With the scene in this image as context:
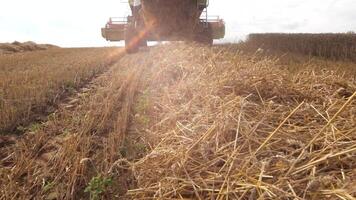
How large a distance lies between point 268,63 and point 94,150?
3.68 m

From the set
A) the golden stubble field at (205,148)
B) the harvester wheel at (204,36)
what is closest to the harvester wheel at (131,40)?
the harvester wheel at (204,36)

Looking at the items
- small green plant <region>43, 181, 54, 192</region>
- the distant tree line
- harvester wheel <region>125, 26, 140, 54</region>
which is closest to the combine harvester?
harvester wheel <region>125, 26, 140, 54</region>

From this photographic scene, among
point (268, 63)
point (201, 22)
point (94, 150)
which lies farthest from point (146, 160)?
point (201, 22)

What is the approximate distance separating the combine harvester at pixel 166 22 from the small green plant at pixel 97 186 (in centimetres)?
935

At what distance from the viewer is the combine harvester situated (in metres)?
12.4

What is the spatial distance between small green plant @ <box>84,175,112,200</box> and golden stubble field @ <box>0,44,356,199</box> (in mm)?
10

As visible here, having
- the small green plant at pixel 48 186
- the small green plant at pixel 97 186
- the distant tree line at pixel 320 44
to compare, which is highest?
the distant tree line at pixel 320 44

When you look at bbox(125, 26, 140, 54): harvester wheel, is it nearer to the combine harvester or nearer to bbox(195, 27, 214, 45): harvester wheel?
the combine harvester

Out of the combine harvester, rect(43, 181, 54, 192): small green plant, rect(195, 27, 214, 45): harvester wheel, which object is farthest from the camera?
rect(195, 27, 214, 45): harvester wheel

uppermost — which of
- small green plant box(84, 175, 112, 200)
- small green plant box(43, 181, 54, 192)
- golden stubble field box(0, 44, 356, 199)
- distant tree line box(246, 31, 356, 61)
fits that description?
distant tree line box(246, 31, 356, 61)

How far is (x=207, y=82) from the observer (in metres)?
5.70

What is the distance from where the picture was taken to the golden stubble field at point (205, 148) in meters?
2.62

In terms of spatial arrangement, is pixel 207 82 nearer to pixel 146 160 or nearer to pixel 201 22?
pixel 146 160

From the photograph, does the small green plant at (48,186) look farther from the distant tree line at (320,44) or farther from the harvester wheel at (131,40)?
the distant tree line at (320,44)
